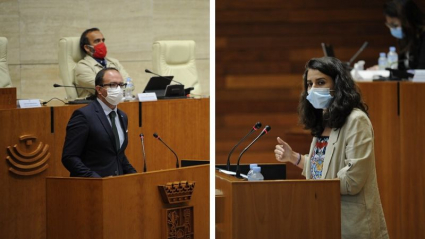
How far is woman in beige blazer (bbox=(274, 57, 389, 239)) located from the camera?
10.7 ft

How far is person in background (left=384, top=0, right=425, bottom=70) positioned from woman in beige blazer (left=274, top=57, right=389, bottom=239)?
122 inches

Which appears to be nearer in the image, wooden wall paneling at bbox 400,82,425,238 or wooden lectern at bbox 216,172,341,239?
wooden lectern at bbox 216,172,341,239

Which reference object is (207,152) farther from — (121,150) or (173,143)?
(121,150)

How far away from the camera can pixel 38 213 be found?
4953 mm

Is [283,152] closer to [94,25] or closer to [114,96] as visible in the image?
[114,96]

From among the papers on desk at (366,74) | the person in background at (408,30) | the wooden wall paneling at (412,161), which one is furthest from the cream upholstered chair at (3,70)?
the person in background at (408,30)

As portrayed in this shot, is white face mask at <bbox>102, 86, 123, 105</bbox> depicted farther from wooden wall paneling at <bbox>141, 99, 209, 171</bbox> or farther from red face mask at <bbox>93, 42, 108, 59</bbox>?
red face mask at <bbox>93, 42, 108, 59</bbox>

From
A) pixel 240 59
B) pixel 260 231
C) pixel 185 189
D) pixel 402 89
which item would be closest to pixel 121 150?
pixel 185 189

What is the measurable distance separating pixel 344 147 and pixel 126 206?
1.02 metres

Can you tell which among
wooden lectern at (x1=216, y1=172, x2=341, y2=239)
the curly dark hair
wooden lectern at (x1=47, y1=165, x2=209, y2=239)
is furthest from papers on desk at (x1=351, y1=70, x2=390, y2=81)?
wooden lectern at (x1=216, y1=172, x2=341, y2=239)

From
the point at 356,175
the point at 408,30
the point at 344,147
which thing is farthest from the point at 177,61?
the point at 356,175

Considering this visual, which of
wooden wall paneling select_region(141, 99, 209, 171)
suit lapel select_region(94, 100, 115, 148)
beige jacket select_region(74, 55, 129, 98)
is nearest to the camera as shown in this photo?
suit lapel select_region(94, 100, 115, 148)

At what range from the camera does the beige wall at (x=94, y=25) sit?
838cm

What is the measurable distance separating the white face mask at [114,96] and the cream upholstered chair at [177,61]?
116 inches
